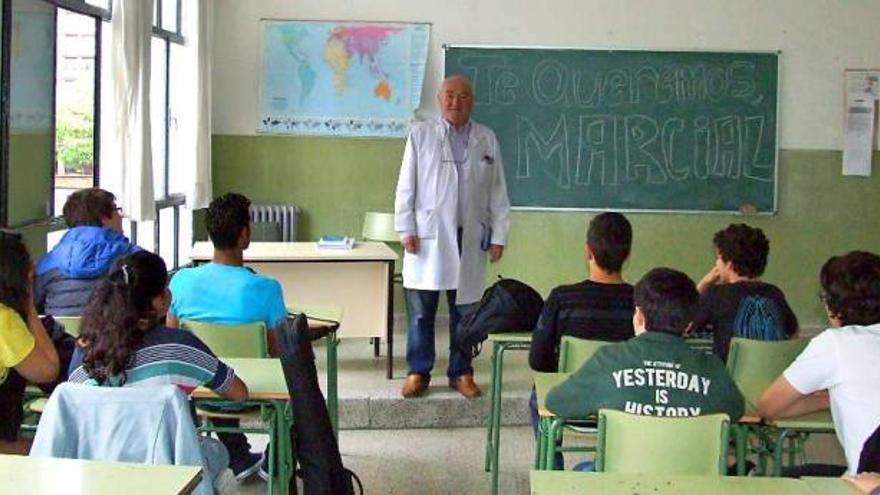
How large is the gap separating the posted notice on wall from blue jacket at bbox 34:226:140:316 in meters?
5.48

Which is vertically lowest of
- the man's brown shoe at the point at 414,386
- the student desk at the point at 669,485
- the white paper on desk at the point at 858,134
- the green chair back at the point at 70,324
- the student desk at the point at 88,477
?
the man's brown shoe at the point at 414,386

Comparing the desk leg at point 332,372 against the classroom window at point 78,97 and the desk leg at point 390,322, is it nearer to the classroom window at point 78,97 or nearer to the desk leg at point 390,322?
the desk leg at point 390,322

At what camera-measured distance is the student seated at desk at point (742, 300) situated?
3914mm

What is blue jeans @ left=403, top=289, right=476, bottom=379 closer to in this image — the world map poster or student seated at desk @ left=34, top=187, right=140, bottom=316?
student seated at desk @ left=34, top=187, right=140, bottom=316

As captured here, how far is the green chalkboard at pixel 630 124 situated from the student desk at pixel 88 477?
5733 mm

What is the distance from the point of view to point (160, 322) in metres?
2.87

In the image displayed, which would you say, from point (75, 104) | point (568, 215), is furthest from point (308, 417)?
point (568, 215)

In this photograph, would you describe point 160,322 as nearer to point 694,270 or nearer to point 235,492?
point 235,492

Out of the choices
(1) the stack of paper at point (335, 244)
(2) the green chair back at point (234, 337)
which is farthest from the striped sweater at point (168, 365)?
(1) the stack of paper at point (335, 244)

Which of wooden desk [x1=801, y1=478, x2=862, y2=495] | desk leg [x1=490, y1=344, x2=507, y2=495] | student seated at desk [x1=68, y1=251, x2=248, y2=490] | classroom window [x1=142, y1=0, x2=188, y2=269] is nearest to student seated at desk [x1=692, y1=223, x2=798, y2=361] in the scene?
desk leg [x1=490, y1=344, x2=507, y2=495]

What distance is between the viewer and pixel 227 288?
149 inches

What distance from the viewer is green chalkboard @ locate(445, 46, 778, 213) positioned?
7629mm

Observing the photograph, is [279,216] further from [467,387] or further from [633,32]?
Result: [633,32]

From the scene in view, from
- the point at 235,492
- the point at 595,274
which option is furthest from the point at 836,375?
the point at 235,492
